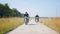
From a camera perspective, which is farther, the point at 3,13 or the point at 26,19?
the point at 3,13

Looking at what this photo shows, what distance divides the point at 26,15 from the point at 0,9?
222 feet

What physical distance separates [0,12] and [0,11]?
68.1 inches

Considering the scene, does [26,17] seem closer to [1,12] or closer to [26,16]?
[26,16]

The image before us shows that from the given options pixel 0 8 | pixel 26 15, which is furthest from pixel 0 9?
pixel 26 15

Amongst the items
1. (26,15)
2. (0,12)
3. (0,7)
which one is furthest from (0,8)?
(26,15)

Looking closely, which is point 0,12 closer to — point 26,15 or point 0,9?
point 0,9

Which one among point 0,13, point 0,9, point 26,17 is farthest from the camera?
point 0,9

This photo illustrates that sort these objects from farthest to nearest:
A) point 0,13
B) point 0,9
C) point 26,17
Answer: point 0,9 → point 0,13 → point 26,17

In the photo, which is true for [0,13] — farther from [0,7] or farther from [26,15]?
[26,15]

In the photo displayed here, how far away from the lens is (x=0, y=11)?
95.1 metres

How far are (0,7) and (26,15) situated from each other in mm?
70507

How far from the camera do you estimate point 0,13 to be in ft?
304

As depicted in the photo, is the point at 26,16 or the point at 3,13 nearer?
the point at 26,16

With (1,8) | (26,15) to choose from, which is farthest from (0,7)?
(26,15)
